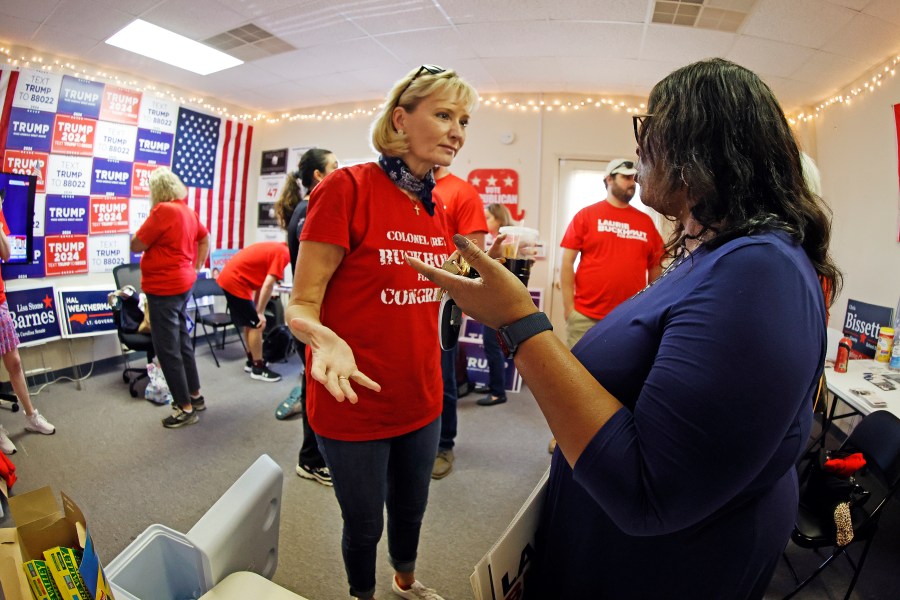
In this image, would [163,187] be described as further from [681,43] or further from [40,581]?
[681,43]

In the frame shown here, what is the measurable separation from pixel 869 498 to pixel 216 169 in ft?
20.8

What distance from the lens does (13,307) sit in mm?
3682

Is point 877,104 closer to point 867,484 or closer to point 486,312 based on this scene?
point 867,484

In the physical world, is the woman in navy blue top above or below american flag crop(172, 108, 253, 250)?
below

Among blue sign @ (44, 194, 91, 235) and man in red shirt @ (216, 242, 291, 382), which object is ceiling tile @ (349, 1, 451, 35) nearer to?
man in red shirt @ (216, 242, 291, 382)

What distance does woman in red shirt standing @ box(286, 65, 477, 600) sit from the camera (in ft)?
3.72

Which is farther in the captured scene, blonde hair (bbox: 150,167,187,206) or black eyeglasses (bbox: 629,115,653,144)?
blonde hair (bbox: 150,167,187,206)

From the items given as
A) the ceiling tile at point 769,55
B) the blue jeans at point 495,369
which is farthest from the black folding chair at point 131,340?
the ceiling tile at point 769,55

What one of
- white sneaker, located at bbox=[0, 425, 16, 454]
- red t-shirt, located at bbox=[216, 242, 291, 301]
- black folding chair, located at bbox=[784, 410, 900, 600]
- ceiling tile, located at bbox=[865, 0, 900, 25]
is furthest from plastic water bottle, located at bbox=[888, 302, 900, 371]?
white sneaker, located at bbox=[0, 425, 16, 454]

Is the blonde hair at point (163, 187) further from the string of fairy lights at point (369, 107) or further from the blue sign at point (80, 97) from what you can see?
the blue sign at point (80, 97)

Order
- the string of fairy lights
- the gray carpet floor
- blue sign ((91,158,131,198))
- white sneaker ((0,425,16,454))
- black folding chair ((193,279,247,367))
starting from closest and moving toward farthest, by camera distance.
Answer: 1. the gray carpet floor
2. white sneaker ((0,425,16,454))
3. the string of fairy lights
4. blue sign ((91,158,131,198))
5. black folding chair ((193,279,247,367))

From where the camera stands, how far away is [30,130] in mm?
3793

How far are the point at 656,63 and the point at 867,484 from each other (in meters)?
3.36

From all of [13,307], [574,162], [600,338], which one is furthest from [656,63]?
[13,307]
